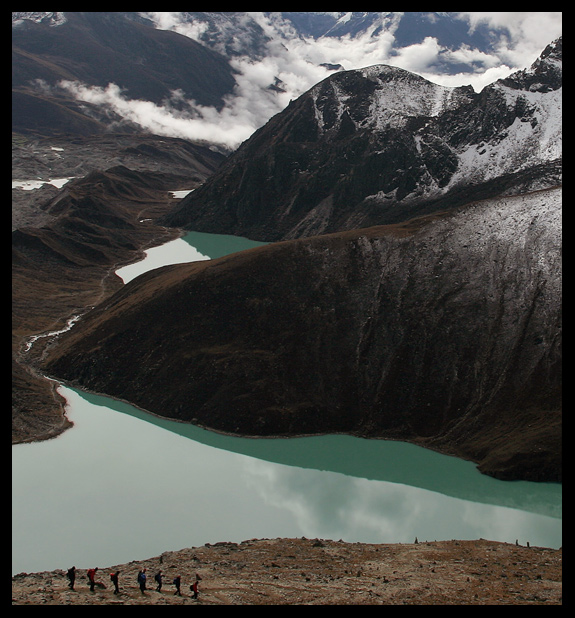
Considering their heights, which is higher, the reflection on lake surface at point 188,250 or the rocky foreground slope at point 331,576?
the reflection on lake surface at point 188,250

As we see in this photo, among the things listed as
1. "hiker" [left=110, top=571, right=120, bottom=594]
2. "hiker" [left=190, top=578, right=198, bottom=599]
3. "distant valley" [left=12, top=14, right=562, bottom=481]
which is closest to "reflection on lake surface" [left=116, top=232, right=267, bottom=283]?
"distant valley" [left=12, top=14, right=562, bottom=481]

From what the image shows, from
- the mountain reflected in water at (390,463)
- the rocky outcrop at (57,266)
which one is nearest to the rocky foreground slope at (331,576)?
the mountain reflected in water at (390,463)

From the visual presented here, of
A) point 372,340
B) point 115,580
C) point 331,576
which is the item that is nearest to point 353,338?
point 372,340

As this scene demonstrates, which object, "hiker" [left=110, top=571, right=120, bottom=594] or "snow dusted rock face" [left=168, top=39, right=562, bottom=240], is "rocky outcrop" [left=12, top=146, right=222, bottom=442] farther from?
"hiker" [left=110, top=571, right=120, bottom=594]

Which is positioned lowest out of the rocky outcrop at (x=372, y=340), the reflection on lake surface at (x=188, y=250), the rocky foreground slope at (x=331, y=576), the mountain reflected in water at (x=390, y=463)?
the rocky foreground slope at (x=331, y=576)

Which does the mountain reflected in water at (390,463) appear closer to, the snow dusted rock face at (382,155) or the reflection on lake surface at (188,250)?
the reflection on lake surface at (188,250)

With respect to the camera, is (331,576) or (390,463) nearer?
(331,576)

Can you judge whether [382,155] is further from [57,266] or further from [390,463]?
[390,463]

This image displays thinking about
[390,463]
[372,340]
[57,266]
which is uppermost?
[57,266]
